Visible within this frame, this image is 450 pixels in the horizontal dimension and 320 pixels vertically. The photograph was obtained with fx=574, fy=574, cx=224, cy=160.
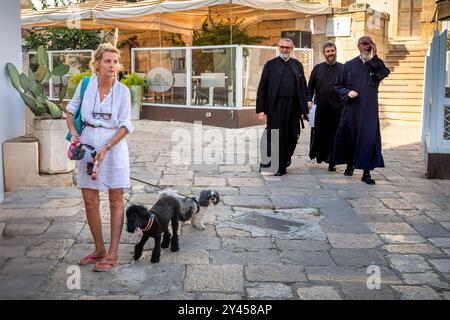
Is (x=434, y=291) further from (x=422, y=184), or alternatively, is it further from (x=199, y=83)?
(x=199, y=83)

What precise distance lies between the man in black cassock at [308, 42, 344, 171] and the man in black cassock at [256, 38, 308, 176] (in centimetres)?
31

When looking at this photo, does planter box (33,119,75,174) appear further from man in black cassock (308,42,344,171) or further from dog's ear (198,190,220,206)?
man in black cassock (308,42,344,171)

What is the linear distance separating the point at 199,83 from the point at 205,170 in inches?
228

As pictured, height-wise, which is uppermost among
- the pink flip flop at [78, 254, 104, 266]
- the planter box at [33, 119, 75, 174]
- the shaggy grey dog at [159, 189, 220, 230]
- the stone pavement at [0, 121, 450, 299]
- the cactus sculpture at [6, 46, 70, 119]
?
the cactus sculpture at [6, 46, 70, 119]

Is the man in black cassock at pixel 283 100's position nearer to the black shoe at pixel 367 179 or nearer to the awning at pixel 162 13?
the black shoe at pixel 367 179

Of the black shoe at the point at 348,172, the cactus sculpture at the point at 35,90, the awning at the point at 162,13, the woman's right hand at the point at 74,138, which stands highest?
the awning at the point at 162,13

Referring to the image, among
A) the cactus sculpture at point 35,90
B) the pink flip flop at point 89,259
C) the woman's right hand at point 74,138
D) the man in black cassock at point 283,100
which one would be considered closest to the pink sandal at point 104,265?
the pink flip flop at point 89,259

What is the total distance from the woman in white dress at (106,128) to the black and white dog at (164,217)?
0.22 meters

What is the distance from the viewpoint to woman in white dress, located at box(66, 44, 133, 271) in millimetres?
4180

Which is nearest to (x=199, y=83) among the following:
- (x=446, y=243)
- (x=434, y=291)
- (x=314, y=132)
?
(x=314, y=132)

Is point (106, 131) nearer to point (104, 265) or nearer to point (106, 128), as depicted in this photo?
point (106, 128)

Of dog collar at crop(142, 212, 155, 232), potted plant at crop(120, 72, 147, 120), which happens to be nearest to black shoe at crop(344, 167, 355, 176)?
dog collar at crop(142, 212, 155, 232)

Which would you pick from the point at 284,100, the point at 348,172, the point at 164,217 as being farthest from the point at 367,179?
the point at 164,217

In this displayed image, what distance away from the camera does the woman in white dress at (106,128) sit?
4180 millimetres
